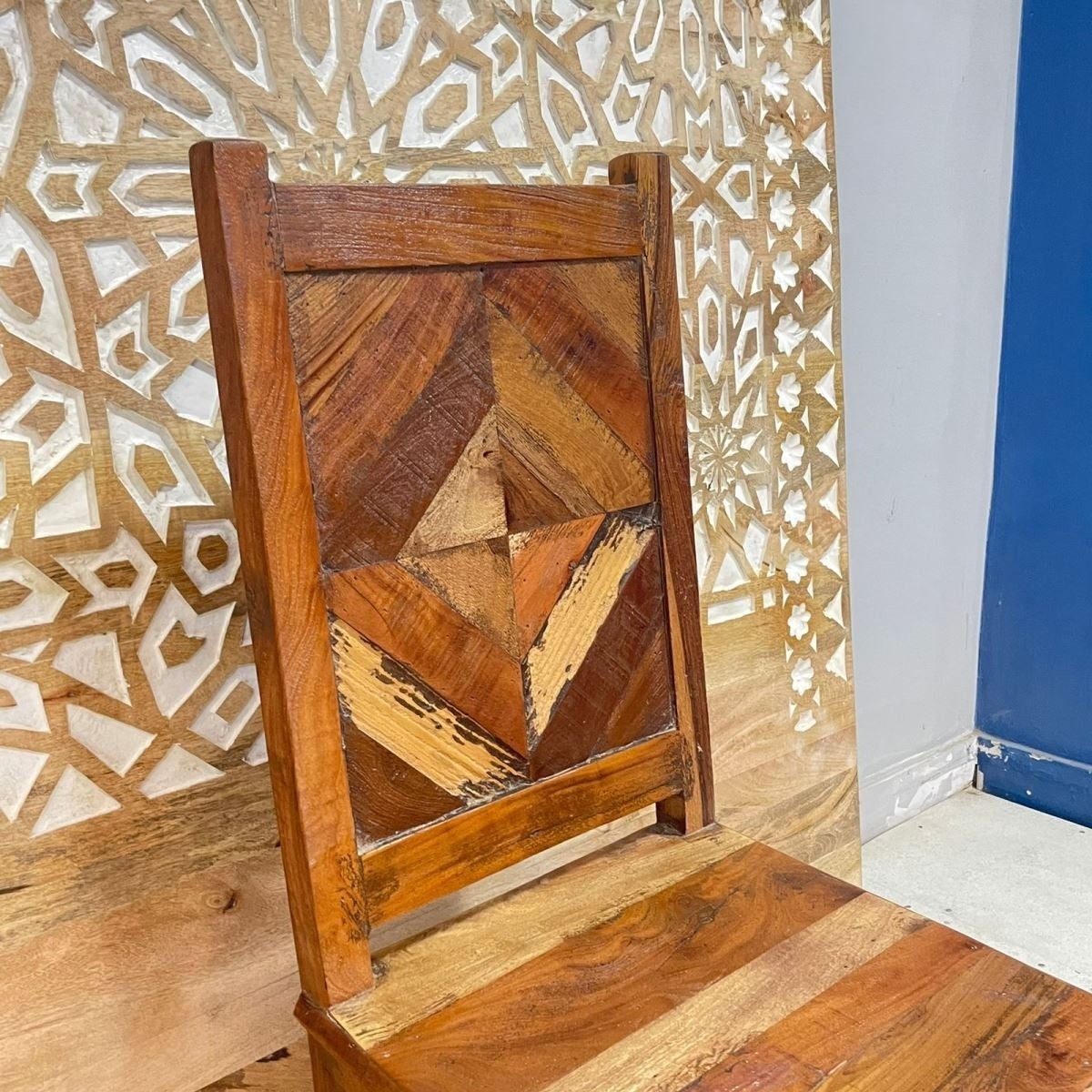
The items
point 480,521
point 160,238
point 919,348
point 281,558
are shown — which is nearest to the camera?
point 281,558

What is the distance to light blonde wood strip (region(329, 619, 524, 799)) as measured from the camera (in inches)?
29.7

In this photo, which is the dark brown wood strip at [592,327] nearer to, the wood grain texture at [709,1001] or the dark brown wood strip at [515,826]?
the dark brown wood strip at [515,826]

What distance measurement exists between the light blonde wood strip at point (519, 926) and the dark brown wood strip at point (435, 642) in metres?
0.13

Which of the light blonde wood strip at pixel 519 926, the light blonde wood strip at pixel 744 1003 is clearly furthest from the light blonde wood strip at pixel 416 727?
the light blonde wood strip at pixel 744 1003

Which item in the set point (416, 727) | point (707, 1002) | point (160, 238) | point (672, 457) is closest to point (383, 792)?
point (416, 727)

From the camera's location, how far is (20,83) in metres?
0.84

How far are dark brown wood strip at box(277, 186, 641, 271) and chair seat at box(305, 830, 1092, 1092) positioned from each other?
0.52 meters

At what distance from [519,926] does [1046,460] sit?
53.3 inches

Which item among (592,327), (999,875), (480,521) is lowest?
(999,875)

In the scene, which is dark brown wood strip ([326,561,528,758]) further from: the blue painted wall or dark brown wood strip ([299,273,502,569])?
the blue painted wall

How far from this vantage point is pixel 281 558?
708mm

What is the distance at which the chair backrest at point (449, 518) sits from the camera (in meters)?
0.71

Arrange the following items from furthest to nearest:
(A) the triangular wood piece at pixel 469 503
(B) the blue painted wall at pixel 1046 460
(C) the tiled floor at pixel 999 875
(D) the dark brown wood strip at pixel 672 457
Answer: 1. (B) the blue painted wall at pixel 1046 460
2. (C) the tiled floor at pixel 999 875
3. (D) the dark brown wood strip at pixel 672 457
4. (A) the triangular wood piece at pixel 469 503

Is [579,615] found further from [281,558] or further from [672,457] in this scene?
[281,558]
